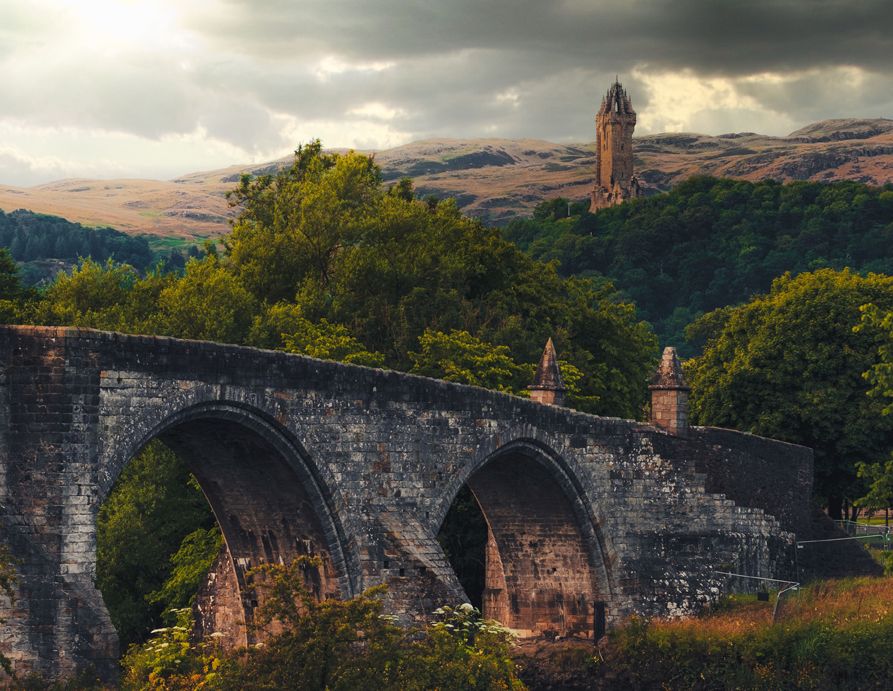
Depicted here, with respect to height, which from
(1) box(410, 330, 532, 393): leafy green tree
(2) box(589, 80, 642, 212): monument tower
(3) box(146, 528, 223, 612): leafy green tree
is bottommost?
(3) box(146, 528, 223, 612): leafy green tree

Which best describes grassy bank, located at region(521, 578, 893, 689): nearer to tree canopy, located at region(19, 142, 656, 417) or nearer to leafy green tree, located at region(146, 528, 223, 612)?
leafy green tree, located at region(146, 528, 223, 612)

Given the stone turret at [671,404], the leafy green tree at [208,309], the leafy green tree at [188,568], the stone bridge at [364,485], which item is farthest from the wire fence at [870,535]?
the leafy green tree at [208,309]

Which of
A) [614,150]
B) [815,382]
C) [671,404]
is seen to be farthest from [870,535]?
[614,150]

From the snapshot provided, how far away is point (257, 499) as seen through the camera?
29.0 metres

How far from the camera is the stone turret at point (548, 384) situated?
36812 mm

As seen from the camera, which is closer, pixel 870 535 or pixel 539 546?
pixel 539 546

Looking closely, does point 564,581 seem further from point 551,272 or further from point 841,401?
point 551,272

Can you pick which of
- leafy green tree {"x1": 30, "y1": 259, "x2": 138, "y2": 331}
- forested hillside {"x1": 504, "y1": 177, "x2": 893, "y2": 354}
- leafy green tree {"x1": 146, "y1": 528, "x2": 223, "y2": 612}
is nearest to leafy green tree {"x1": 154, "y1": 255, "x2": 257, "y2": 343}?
leafy green tree {"x1": 30, "y1": 259, "x2": 138, "y2": 331}

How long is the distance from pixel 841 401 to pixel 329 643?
26.4 metres

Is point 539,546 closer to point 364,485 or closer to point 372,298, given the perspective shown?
point 364,485

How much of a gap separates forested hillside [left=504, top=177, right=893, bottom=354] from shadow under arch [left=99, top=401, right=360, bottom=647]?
267 ft

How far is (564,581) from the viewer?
35.6 meters

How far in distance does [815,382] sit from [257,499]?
2247cm

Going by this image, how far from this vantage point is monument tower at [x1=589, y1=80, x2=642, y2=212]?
6973 inches
